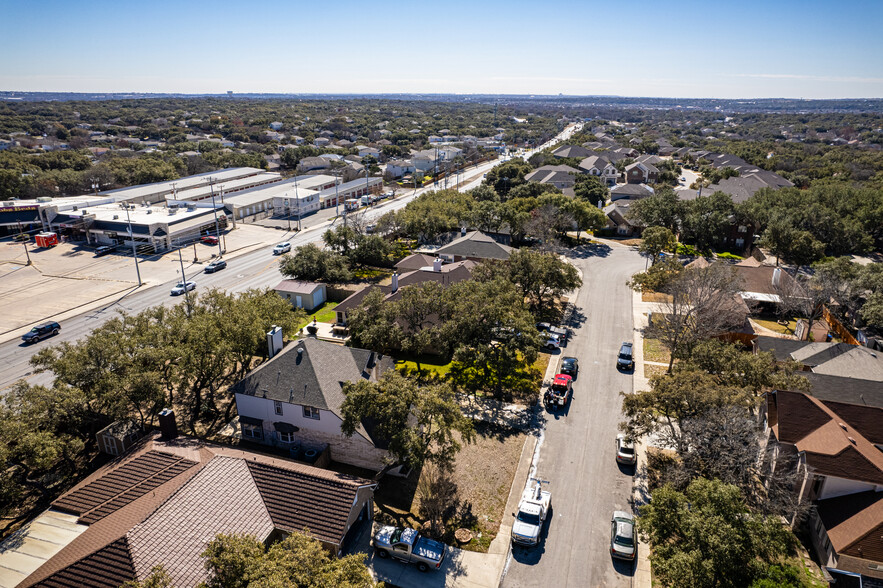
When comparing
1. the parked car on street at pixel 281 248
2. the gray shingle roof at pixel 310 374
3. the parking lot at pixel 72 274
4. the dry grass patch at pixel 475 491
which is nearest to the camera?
the dry grass patch at pixel 475 491

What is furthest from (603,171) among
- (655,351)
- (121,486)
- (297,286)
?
(121,486)

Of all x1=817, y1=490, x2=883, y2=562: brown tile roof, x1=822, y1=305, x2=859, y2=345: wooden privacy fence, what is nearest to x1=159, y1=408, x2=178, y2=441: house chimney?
x1=817, y1=490, x2=883, y2=562: brown tile roof

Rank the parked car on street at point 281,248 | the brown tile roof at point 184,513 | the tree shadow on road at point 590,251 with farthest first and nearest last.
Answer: the parked car on street at point 281,248, the tree shadow on road at point 590,251, the brown tile roof at point 184,513

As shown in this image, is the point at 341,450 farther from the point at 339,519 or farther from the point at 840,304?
the point at 840,304

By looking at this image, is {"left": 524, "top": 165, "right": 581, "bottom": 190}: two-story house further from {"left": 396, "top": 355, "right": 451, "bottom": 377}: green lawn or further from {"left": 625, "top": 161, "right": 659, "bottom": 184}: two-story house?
{"left": 396, "top": 355, "right": 451, "bottom": 377}: green lawn

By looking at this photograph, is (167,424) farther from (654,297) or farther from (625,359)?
(654,297)

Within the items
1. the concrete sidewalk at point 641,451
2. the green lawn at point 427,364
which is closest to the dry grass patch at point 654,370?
the concrete sidewalk at point 641,451

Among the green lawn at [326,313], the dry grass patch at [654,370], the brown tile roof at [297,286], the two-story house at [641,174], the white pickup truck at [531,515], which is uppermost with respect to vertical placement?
the two-story house at [641,174]

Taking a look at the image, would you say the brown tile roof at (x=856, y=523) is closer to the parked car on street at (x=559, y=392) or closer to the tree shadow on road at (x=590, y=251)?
the parked car on street at (x=559, y=392)
